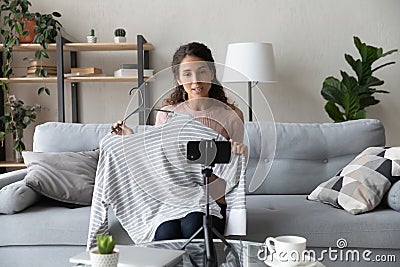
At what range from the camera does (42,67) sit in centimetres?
373

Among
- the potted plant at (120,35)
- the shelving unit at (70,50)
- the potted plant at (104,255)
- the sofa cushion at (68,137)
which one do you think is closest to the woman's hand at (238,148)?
the potted plant at (104,255)

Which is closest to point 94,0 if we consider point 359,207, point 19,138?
point 19,138

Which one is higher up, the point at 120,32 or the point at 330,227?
the point at 120,32

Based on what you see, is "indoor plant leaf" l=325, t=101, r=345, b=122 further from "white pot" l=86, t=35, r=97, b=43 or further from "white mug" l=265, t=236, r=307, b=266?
"white mug" l=265, t=236, r=307, b=266

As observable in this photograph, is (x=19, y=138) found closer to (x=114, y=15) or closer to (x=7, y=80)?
(x=7, y=80)

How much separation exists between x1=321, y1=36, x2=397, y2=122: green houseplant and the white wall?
26cm

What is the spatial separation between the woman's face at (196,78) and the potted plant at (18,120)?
8.06 ft

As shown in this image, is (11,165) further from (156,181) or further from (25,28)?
(156,181)

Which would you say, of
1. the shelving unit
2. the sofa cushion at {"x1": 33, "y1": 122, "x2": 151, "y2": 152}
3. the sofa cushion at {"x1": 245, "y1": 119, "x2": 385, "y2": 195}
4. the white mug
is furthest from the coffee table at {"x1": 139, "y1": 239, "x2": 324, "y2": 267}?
the shelving unit

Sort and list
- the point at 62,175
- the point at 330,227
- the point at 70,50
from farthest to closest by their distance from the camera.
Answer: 1. the point at 70,50
2. the point at 62,175
3. the point at 330,227

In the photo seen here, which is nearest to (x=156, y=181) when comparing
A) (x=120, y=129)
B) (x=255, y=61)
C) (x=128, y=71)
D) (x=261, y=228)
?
(x=120, y=129)

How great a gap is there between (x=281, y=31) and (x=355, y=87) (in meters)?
0.65

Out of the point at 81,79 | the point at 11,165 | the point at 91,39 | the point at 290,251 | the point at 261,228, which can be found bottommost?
the point at 11,165

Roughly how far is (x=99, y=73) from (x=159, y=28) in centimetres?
53
